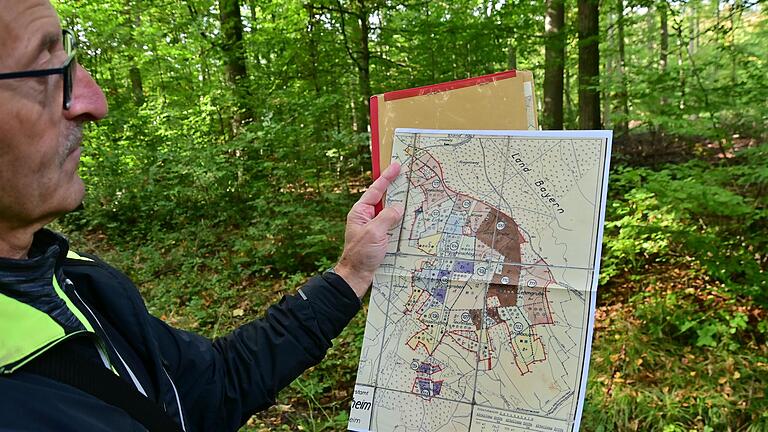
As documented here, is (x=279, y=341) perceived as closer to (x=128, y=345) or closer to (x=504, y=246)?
(x=128, y=345)

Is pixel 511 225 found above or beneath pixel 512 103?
beneath

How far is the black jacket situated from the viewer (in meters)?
0.84

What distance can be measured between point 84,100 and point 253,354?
2.74 feet

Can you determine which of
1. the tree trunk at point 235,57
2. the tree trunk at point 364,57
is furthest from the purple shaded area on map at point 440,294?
the tree trunk at point 235,57

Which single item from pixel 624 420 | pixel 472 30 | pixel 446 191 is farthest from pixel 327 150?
pixel 446 191

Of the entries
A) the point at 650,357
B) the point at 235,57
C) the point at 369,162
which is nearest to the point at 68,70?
the point at 650,357

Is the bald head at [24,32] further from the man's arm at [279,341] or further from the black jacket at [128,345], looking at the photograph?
the man's arm at [279,341]

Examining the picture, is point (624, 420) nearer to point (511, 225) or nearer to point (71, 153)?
point (511, 225)

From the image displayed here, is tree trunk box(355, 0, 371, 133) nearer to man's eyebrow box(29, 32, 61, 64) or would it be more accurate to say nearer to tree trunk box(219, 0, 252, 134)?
tree trunk box(219, 0, 252, 134)

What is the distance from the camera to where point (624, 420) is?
312cm

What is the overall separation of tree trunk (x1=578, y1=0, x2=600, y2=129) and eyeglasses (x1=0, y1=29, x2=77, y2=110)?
4.70 m

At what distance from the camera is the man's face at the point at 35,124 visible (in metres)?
0.91

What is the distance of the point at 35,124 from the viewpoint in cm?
94

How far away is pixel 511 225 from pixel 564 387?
1.50ft
